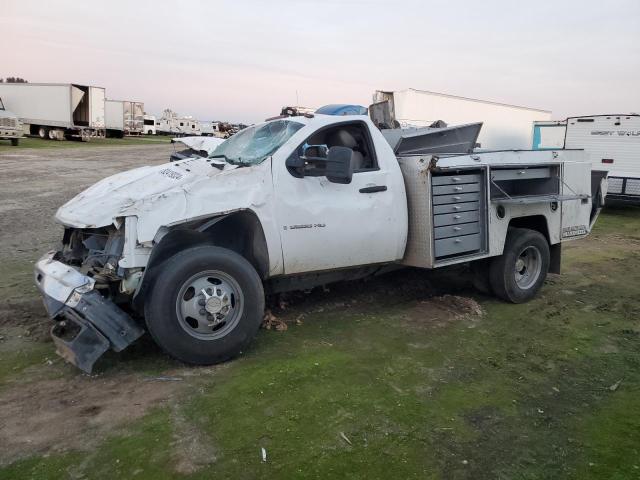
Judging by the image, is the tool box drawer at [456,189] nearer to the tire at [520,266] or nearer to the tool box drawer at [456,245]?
the tool box drawer at [456,245]

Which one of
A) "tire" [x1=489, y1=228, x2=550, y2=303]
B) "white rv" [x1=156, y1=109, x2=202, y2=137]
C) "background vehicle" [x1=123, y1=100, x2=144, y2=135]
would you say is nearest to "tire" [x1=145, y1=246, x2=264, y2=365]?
"tire" [x1=489, y1=228, x2=550, y2=303]

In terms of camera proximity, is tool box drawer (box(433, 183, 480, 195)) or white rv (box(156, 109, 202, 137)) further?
white rv (box(156, 109, 202, 137))

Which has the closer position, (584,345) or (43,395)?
(43,395)

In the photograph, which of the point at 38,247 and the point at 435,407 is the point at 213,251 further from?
the point at 38,247

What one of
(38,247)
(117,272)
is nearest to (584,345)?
(117,272)

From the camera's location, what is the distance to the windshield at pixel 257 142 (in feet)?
16.3

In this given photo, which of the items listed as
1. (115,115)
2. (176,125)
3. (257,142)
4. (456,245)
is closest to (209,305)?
(257,142)

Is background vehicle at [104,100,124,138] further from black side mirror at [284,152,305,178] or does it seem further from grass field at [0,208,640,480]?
black side mirror at [284,152,305,178]

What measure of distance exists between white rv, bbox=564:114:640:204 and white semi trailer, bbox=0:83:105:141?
28369 mm

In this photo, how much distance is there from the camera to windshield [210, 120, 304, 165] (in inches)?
196

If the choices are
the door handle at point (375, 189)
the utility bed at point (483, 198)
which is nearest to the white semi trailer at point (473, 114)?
the utility bed at point (483, 198)

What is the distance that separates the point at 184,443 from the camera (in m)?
3.32

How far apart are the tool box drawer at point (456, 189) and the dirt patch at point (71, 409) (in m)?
3.00

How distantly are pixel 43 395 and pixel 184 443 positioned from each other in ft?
4.12
